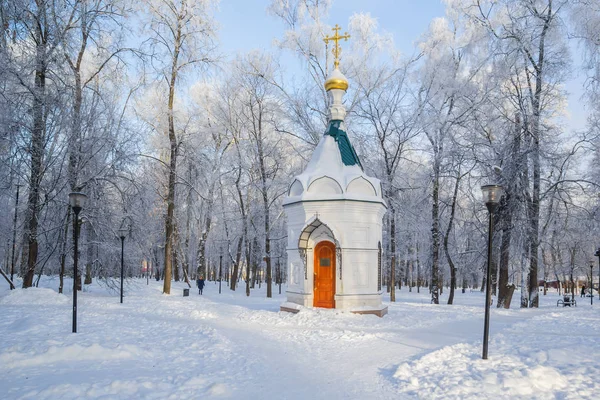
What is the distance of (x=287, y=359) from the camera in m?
7.65

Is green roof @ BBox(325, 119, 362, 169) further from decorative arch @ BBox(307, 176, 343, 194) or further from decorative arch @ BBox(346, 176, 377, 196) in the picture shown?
decorative arch @ BBox(307, 176, 343, 194)

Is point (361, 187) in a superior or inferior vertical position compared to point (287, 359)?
superior

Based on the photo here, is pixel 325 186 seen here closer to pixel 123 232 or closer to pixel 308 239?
pixel 308 239

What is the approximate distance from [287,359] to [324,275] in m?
6.33

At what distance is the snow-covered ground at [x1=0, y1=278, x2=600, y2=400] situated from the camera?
550cm

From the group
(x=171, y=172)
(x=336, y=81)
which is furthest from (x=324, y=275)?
(x=171, y=172)

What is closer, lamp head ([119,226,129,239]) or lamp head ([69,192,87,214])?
lamp head ([69,192,87,214])

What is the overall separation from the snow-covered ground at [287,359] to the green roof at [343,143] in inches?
215

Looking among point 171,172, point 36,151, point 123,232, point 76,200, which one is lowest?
point 123,232

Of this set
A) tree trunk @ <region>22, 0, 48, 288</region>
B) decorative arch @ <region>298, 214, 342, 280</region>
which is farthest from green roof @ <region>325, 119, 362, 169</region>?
tree trunk @ <region>22, 0, 48, 288</region>

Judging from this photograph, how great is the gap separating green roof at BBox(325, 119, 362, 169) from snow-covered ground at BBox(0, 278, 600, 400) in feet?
17.9

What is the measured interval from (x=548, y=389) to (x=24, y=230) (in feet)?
53.9

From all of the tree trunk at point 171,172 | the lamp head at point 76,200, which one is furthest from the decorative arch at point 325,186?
the tree trunk at point 171,172

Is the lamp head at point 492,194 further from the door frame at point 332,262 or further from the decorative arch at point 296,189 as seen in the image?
the decorative arch at point 296,189
